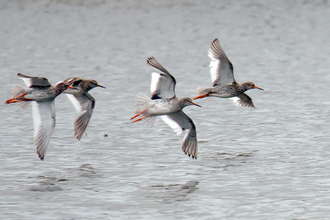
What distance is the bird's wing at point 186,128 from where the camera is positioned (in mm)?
12812

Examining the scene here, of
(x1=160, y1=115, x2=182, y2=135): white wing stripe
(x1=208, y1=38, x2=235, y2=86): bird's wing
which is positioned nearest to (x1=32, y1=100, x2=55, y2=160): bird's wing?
(x1=160, y1=115, x2=182, y2=135): white wing stripe

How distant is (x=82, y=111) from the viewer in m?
14.2

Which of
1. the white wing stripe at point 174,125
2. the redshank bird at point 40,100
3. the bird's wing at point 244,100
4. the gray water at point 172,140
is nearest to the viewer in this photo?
the gray water at point 172,140

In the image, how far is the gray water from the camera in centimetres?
1035

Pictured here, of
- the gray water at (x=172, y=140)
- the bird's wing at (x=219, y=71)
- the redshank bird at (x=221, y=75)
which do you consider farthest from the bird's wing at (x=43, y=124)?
the bird's wing at (x=219, y=71)

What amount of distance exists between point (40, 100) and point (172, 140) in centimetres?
280

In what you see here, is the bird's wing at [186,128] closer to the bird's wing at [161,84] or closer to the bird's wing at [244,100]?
the bird's wing at [161,84]

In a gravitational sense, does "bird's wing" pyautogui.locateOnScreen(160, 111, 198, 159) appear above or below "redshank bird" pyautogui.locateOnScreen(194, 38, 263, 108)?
below

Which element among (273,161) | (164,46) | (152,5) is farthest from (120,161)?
(152,5)

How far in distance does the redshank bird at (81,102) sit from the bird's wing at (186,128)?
1.52 m

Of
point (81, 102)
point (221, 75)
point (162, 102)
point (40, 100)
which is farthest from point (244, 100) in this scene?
point (40, 100)

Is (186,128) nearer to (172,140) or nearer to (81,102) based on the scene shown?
(172,140)

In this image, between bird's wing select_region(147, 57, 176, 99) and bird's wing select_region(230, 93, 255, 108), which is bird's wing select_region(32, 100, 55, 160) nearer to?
bird's wing select_region(147, 57, 176, 99)

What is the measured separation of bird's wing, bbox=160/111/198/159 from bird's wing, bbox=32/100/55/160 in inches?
87.5
